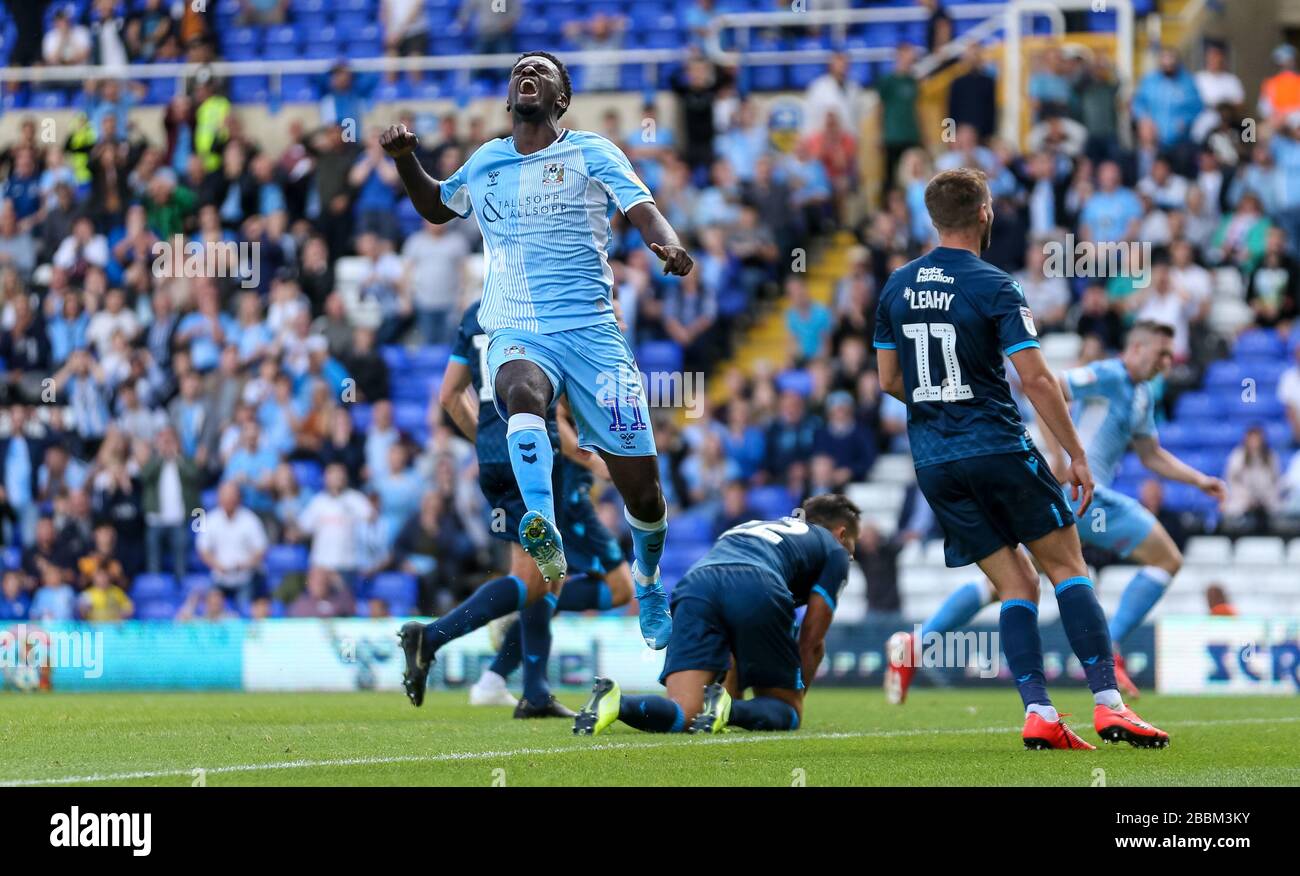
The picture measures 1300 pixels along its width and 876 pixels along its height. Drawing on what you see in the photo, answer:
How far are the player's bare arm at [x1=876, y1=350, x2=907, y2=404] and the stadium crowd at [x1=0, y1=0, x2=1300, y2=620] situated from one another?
27.7ft

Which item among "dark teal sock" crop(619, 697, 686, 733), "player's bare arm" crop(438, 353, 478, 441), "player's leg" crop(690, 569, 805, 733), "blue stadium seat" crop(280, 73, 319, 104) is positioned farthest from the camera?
"blue stadium seat" crop(280, 73, 319, 104)

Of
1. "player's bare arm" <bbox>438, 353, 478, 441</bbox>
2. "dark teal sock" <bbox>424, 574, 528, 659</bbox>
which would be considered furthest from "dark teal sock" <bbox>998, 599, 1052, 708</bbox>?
"player's bare arm" <bbox>438, 353, 478, 441</bbox>

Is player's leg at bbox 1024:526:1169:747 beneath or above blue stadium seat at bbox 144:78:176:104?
beneath

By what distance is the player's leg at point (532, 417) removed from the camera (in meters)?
8.67

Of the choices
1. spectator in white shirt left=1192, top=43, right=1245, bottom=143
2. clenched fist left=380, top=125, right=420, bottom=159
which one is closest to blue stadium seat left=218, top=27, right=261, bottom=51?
spectator in white shirt left=1192, top=43, right=1245, bottom=143

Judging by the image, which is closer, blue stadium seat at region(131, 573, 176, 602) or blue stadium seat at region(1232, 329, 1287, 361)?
blue stadium seat at region(1232, 329, 1287, 361)

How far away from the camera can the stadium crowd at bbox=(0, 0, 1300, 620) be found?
1856cm

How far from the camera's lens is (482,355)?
10938 mm

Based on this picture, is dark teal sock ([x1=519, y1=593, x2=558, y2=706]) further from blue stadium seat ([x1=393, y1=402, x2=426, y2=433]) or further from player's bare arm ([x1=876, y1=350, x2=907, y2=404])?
blue stadium seat ([x1=393, y1=402, x2=426, y2=433])

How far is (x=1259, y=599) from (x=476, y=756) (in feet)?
34.3

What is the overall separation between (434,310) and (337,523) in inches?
112

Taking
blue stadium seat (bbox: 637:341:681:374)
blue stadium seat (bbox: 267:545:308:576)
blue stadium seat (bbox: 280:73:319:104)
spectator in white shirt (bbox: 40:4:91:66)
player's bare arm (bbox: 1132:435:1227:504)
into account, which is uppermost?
spectator in white shirt (bbox: 40:4:91:66)

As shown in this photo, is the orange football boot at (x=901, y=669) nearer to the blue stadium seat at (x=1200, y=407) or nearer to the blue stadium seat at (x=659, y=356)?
the blue stadium seat at (x=1200, y=407)

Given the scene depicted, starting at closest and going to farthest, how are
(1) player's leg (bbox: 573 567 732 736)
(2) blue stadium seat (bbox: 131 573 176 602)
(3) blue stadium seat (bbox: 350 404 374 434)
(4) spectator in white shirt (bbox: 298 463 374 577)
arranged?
1. (1) player's leg (bbox: 573 567 732 736)
2. (4) spectator in white shirt (bbox: 298 463 374 577)
3. (2) blue stadium seat (bbox: 131 573 176 602)
4. (3) blue stadium seat (bbox: 350 404 374 434)
